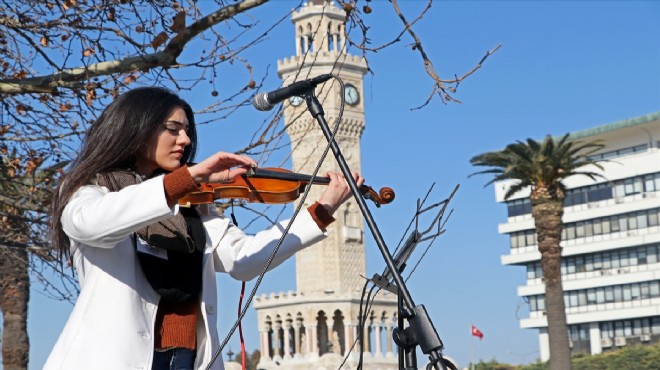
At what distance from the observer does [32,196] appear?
738 centimetres

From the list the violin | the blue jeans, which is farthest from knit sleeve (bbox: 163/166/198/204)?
the blue jeans

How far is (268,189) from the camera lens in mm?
3557

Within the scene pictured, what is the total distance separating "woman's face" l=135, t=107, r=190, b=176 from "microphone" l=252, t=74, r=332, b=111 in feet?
0.83

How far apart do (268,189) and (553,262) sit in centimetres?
2678

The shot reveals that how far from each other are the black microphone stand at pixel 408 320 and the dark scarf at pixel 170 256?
1.52 feet

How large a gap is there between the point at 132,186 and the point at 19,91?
330 cm

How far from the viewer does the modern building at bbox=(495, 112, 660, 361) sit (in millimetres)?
67125

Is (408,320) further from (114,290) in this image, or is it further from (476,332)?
(476,332)

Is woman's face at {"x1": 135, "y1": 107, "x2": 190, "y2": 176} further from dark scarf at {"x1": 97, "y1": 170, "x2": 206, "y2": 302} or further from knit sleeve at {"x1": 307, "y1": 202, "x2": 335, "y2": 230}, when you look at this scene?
knit sleeve at {"x1": 307, "y1": 202, "x2": 335, "y2": 230}

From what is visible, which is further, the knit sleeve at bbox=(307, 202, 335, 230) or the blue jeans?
the knit sleeve at bbox=(307, 202, 335, 230)

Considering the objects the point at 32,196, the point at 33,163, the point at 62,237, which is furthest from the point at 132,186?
the point at 33,163

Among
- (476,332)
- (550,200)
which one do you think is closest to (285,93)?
(550,200)

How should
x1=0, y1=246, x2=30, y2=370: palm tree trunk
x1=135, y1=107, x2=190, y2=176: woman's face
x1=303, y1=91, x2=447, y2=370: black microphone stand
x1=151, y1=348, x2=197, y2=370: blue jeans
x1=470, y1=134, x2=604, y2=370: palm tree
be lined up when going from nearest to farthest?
x1=303, y1=91, x2=447, y2=370: black microphone stand < x1=151, y1=348, x2=197, y2=370: blue jeans < x1=135, y1=107, x2=190, y2=176: woman's face < x1=0, y1=246, x2=30, y2=370: palm tree trunk < x1=470, y1=134, x2=604, y2=370: palm tree

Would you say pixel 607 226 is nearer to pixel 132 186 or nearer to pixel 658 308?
pixel 658 308
